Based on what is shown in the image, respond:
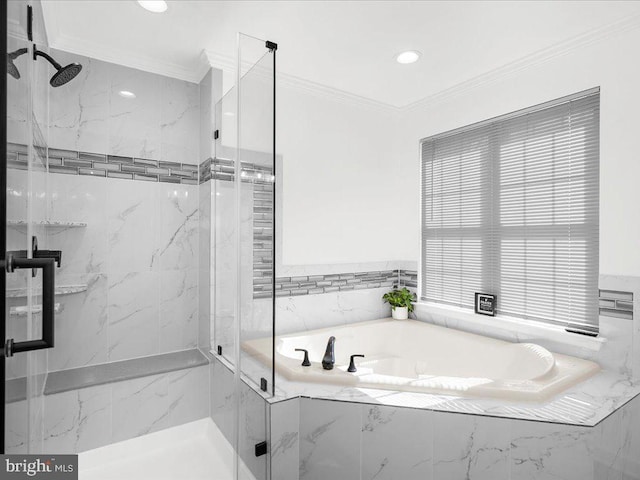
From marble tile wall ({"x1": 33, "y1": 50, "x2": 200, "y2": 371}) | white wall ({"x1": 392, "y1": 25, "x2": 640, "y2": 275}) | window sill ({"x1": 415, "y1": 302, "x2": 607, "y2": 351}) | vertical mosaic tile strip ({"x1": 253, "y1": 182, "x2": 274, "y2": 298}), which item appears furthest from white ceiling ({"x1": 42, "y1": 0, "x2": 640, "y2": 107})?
window sill ({"x1": 415, "y1": 302, "x2": 607, "y2": 351})

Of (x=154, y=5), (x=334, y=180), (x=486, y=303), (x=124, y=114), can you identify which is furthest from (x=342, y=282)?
(x=154, y=5)

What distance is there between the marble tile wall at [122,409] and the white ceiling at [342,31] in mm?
2169

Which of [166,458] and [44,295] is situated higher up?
[44,295]

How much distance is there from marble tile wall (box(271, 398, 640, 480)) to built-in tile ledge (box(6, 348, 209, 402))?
1.06m

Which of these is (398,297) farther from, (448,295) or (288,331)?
(288,331)

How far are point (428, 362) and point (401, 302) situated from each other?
65 cm

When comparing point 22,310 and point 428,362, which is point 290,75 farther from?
point 428,362

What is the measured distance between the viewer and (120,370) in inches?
94.0

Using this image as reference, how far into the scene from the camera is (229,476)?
2.17 metres

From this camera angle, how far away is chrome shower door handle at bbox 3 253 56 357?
2.93ft

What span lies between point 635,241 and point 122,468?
3.26 m

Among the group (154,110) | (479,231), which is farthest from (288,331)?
(154,110)

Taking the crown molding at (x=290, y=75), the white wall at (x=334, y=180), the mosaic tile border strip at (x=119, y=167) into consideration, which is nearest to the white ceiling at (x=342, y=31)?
the crown molding at (x=290, y=75)

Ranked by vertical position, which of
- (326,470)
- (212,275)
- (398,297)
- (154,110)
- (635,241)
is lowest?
(326,470)
